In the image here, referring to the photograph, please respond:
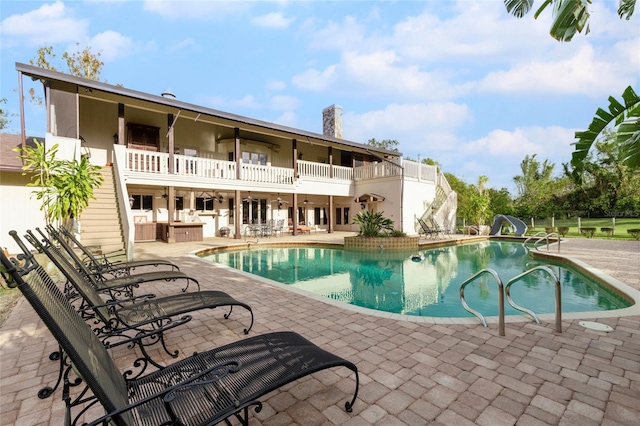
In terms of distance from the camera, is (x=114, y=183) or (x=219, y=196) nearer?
(x=114, y=183)

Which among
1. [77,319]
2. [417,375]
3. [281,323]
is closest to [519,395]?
[417,375]

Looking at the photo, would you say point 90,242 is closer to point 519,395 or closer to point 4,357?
point 4,357

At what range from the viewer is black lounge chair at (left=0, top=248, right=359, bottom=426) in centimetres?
137

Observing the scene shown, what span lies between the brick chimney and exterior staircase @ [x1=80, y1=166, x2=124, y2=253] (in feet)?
54.4

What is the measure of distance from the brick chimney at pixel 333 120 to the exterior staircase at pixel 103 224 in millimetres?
16586

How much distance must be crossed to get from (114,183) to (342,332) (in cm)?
1213

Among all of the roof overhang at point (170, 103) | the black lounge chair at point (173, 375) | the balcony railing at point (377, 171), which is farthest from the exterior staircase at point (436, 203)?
the black lounge chair at point (173, 375)

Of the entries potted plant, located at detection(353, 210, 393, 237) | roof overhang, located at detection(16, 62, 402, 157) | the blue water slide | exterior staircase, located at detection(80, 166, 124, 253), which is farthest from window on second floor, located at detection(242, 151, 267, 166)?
the blue water slide

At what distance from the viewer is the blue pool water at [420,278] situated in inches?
233

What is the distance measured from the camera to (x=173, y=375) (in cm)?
205

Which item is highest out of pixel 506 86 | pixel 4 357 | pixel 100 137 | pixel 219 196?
pixel 506 86

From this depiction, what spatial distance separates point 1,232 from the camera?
34.0 ft

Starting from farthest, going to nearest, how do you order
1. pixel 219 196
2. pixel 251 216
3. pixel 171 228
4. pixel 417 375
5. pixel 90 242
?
pixel 251 216 → pixel 219 196 → pixel 171 228 → pixel 90 242 → pixel 417 375

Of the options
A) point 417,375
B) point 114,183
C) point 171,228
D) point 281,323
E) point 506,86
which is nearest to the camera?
point 417,375
